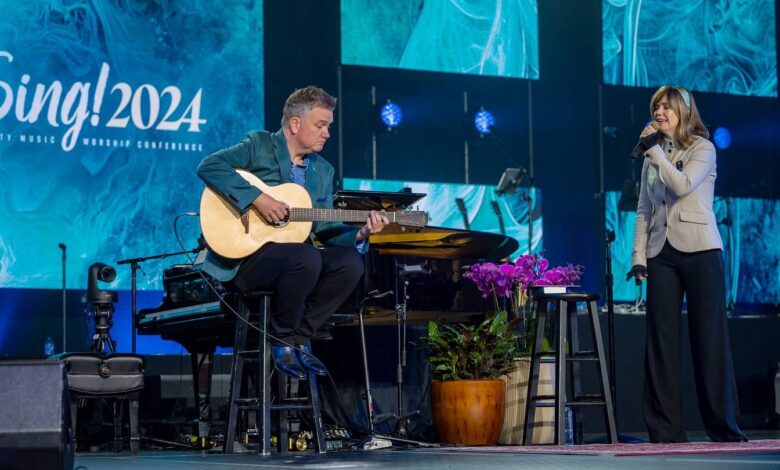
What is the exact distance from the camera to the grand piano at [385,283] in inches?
209

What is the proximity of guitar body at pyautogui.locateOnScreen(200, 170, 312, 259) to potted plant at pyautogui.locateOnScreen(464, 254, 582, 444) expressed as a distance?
1.51 meters

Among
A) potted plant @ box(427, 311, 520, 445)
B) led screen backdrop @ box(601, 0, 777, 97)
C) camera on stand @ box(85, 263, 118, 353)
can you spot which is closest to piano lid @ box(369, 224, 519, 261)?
potted plant @ box(427, 311, 520, 445)

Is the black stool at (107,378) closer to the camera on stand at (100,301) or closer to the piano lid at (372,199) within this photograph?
the camera on stand at (100,301)

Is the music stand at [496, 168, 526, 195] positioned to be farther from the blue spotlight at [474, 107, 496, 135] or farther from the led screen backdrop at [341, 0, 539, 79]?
the led screen backdrop at [341, 0, 539, 79]

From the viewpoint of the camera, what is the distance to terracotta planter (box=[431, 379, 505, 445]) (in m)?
5.54

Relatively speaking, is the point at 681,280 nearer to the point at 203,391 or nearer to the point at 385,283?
the point at 385,283

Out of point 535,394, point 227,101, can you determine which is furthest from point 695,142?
point 227,101

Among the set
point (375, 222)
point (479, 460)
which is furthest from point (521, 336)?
point (479, 460)

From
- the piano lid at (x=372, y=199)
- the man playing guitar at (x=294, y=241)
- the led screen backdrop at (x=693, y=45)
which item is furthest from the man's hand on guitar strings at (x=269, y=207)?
the led screen backdrop at (x=693, y=45)

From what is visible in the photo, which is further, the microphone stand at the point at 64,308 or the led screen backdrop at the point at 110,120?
the led screen backdrop at the point at 110,120

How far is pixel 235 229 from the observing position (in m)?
4.51

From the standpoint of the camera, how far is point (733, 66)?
9.93 m

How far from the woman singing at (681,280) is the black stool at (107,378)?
2.45 m

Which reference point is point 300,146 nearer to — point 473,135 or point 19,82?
point 19,82
